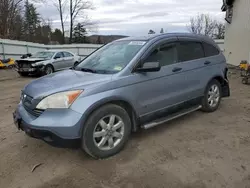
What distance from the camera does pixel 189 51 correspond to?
4.64 meters

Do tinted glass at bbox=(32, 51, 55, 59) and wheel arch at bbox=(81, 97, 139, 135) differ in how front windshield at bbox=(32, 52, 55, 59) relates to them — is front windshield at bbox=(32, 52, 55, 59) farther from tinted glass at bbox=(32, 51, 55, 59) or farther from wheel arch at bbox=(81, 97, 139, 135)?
wheel arch at bbox=(81, 97, 139, 135)

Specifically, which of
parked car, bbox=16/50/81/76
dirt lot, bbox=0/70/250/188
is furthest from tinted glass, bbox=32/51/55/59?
dirt lot, bbox=0/70/250/188

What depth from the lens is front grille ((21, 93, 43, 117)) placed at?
3119 millimetres

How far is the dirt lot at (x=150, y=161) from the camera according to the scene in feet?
9.40

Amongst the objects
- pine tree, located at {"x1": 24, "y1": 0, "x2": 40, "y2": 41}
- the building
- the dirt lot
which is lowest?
the dirt lot

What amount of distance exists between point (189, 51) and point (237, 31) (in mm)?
11860

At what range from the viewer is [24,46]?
1959 centimetres

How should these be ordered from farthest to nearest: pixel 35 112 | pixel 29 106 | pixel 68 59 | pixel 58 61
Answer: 1. pixel 68 59
2. pixel 58 61
3. pixel 29 106
4. pixel 35 112

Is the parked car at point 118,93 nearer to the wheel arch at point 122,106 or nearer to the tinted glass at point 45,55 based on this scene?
the wheel arch at point 122,106

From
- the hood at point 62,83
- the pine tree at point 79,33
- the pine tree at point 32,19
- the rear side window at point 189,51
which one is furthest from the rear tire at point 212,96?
the pine tree at point 79,33

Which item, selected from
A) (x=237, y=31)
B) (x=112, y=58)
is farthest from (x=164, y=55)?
(x=237, y=31)

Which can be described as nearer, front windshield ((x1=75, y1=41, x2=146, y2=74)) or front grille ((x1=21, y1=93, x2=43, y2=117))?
front grille ((x1=21, y1=93, x2=43, y2=117))

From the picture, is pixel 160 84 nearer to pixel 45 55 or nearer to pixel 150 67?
pixel 150 67

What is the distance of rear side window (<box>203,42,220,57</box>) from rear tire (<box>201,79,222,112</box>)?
1.95ft
